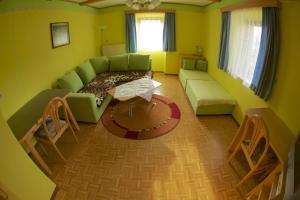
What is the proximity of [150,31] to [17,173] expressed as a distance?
17.4 ft

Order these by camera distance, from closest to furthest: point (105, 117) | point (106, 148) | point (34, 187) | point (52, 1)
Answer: point (34, 187) < point (106, 148) < point (52, 1) < point (105, 117)

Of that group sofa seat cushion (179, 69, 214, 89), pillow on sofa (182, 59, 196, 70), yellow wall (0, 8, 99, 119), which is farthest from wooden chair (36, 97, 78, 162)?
pillow on sofa (182, 59, 196, 70)

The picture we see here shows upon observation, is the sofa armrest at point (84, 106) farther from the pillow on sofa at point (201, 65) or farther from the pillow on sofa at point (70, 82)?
the pillow on sofa at point (201, 65)

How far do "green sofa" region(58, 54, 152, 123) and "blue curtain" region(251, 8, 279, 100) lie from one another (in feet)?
8.36

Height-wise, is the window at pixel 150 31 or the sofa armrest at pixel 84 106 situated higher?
the window at pixel 150 31

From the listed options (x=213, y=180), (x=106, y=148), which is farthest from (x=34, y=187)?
(x=213, y=180)

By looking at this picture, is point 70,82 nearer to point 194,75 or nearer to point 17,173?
point 17,173

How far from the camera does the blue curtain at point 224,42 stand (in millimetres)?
3824

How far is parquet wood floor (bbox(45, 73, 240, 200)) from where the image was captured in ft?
7.29

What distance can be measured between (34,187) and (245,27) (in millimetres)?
3596

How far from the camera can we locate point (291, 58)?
7.15ft

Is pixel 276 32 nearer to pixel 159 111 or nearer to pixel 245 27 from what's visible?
pixel 245 27

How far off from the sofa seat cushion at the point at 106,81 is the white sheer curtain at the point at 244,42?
6.66ft

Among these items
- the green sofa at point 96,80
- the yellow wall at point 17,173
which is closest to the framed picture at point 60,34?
the green sofa at point 96,80
